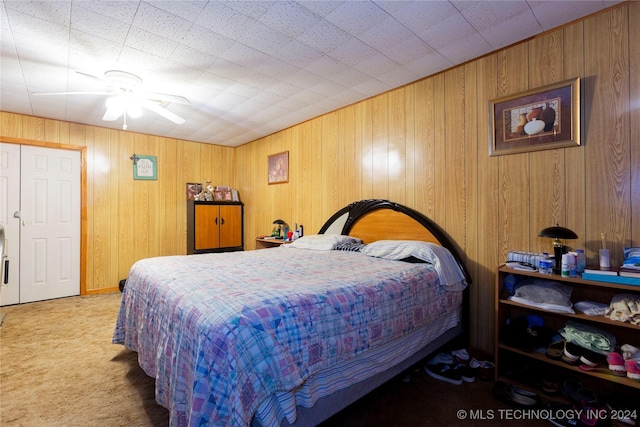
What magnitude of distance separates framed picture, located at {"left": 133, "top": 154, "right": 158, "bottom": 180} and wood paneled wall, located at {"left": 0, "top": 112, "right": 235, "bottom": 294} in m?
0.07

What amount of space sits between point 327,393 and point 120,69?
10.1ft

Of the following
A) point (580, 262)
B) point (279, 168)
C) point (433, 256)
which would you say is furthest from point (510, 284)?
point (279, 168)

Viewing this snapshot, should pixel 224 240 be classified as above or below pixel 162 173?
below

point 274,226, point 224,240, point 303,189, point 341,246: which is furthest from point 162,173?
point 341,246

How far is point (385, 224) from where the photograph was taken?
3289mm

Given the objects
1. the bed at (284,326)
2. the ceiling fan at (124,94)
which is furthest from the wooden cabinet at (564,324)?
the ceiling fan at (124,94)

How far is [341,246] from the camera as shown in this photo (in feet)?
10.7

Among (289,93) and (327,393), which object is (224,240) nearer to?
(289,93)

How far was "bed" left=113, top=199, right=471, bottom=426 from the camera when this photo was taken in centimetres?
121

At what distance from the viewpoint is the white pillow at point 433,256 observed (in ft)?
7.76

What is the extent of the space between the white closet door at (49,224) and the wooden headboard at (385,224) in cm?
370

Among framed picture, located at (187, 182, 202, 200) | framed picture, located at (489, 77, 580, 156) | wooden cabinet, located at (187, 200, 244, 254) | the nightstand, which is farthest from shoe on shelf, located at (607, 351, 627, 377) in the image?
framed picture, located at (187, 182, 202, 200)

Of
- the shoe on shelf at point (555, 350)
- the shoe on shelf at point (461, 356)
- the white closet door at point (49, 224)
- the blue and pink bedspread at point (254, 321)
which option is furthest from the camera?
the white closet door at point (49, 224)

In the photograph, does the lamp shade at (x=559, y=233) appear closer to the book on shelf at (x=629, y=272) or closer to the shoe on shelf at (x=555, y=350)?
the book on shelf at (x=629, y=272)
